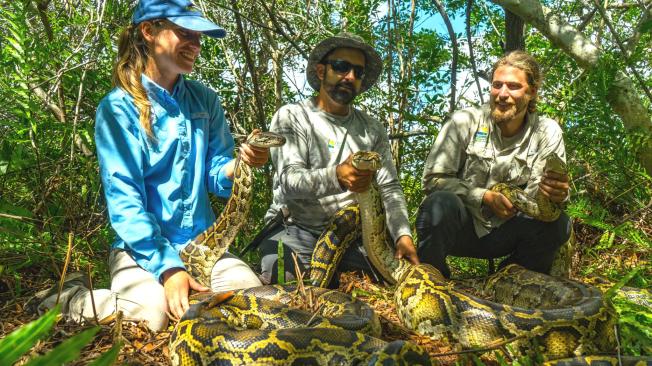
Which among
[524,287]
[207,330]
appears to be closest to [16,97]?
[207,330]

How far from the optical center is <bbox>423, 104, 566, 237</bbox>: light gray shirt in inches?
217

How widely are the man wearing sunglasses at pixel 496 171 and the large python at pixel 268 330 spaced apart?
1835mm

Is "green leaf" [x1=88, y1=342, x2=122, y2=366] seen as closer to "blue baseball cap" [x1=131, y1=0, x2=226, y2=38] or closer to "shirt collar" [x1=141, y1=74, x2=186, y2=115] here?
"blue baseball cap" [x1=131, y1=0, x2=226, y2=38]

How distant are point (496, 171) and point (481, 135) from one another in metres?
0.42

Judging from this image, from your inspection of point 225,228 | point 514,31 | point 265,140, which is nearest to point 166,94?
point 265,140

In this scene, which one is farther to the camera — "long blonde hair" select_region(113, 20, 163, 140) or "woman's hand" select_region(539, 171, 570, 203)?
"woman's hand" select_region(539, 171, 570, 203)

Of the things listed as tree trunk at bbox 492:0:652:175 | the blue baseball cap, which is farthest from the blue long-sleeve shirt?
tree trunk at bbox 492:0:652:175

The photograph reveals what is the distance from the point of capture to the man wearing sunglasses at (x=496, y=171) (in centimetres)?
527

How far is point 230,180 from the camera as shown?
4.74 meters

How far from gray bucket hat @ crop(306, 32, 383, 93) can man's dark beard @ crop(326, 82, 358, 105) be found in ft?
1.58

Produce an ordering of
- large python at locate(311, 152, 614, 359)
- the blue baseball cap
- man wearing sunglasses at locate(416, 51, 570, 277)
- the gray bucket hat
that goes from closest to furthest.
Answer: large python at locate(311, 152, 614, 359) < the blue baseball cap < man wearing sunglasses at locate(416, 51, 570, 277) < the gray bucket hat

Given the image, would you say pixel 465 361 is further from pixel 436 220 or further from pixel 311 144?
pixel 311 144

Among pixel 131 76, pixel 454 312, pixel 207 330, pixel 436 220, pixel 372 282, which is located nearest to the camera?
pixel 207 330

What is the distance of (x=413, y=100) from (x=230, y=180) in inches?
194
